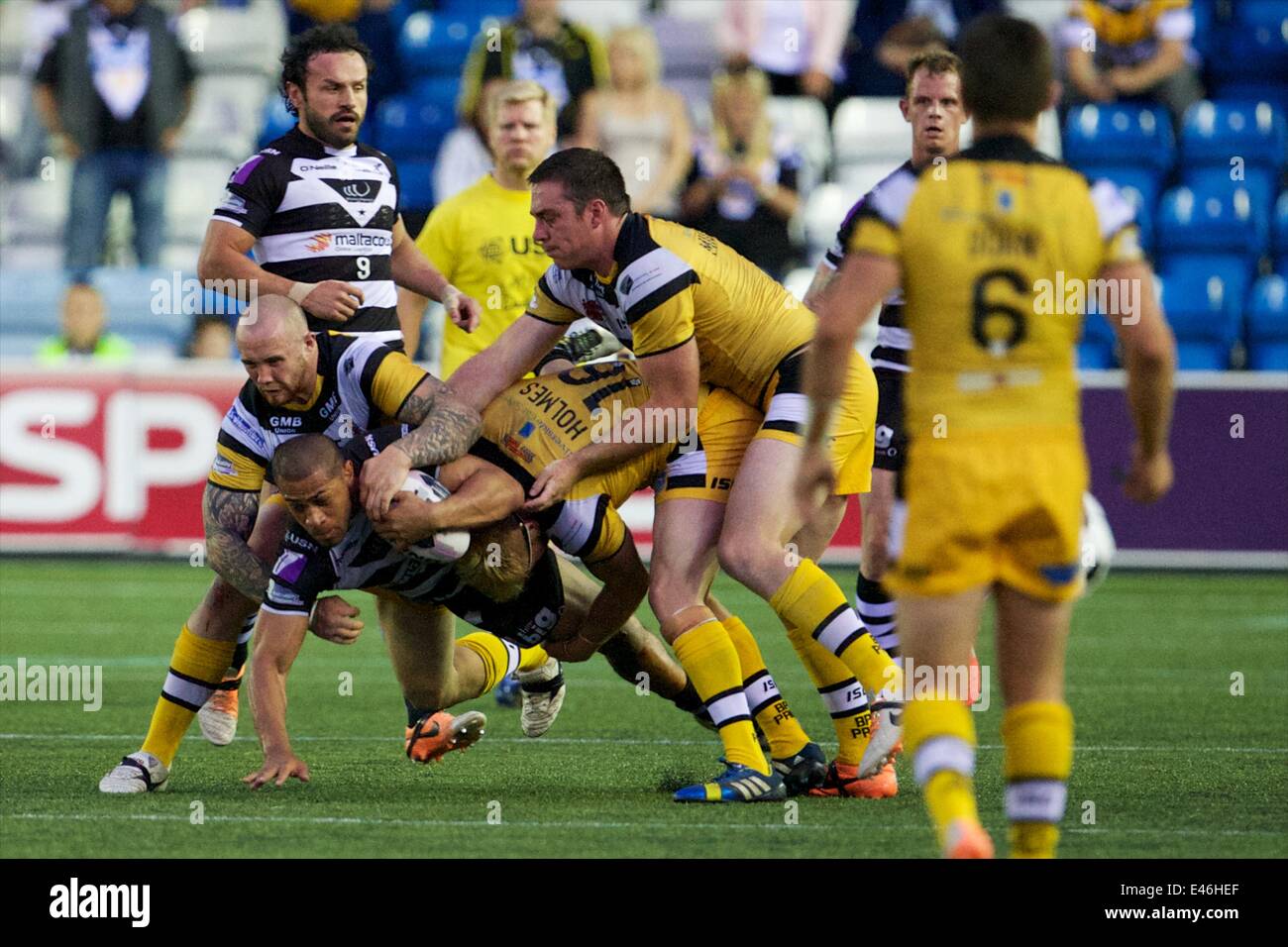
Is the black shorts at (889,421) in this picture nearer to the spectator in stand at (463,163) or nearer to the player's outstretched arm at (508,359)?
the player's outstretched arm at (508,359)

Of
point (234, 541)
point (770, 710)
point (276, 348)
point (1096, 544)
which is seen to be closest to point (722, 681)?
point (770, 710)

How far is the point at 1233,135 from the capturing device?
1683cm

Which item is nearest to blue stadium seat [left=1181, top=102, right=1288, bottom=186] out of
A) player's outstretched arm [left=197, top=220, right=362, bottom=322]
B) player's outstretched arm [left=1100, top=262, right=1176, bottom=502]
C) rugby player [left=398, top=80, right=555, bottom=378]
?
rugby player [left=398, top=80, right=555, bottom=378]

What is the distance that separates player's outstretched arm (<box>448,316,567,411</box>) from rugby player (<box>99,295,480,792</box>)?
374mm

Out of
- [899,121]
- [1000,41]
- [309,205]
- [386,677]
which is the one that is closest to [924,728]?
[1000,41]

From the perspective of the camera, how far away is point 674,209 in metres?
15.9

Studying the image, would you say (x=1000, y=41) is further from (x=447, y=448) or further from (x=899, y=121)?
(x=899, y=121)

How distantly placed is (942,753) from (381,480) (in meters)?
2.34

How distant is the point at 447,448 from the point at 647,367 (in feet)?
2.25

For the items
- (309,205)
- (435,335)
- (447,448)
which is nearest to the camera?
(447,448)

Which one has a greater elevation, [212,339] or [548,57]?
[548,57]

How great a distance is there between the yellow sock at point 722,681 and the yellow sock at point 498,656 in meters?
1.08

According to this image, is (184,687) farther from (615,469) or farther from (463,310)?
(463,310)

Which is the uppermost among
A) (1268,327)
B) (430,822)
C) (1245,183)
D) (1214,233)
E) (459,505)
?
(1245,183)
